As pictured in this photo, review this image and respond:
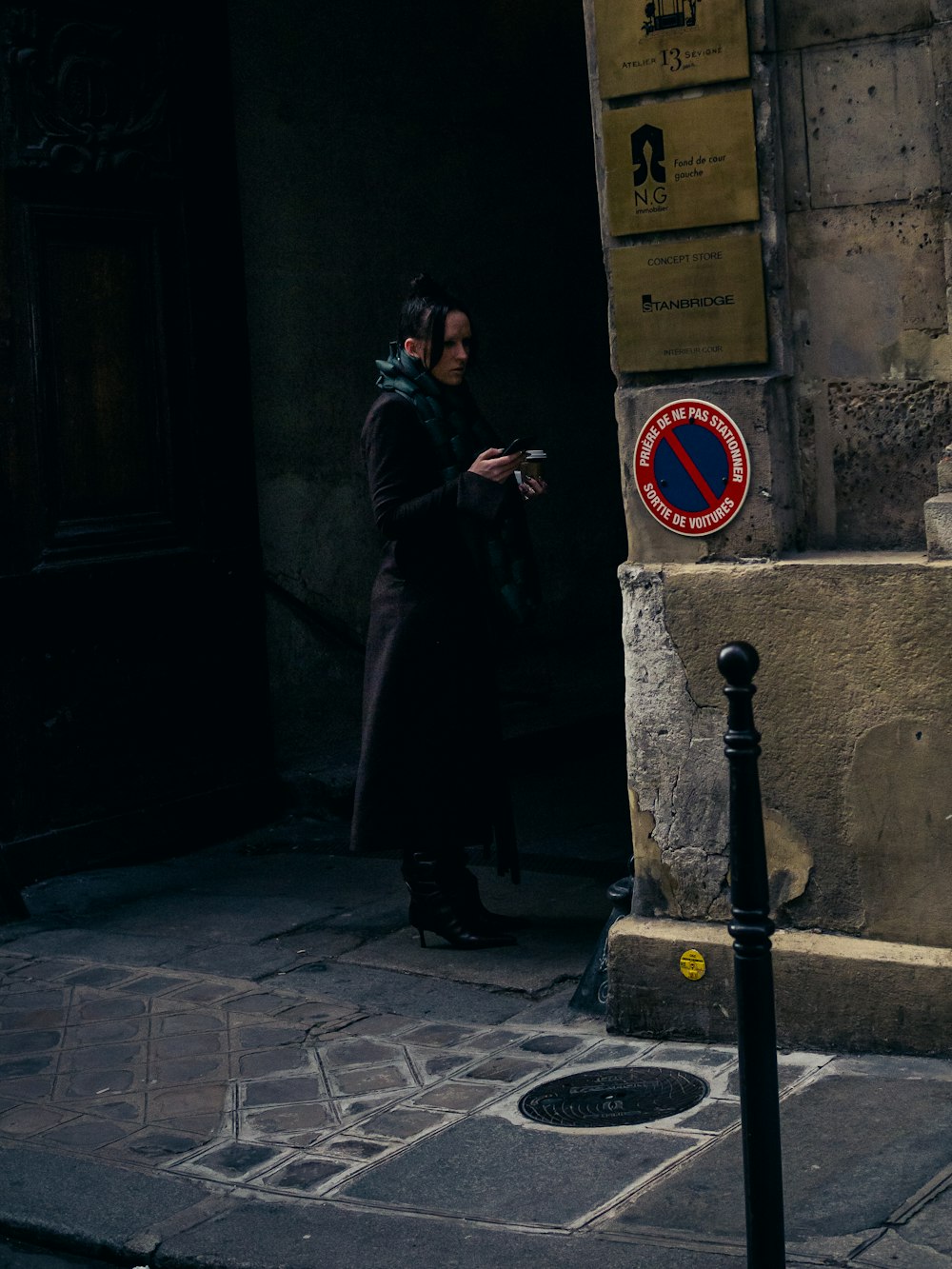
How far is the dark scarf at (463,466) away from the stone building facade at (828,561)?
2.86 ft

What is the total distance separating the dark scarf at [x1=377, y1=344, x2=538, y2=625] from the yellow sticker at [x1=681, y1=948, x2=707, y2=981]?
1.32 metres

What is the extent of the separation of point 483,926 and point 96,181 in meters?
3.23

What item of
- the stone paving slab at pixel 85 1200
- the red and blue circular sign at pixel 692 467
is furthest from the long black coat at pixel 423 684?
the stone paving slab at pixel 85 1200

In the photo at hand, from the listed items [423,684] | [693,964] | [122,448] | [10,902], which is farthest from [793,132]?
[10,902]

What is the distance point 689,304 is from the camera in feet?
16.0

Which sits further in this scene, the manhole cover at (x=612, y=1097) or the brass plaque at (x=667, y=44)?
the brass plaque at (x=667, y=44)

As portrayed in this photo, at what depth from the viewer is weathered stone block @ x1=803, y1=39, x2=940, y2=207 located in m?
4.61

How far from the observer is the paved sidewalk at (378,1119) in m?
3.86

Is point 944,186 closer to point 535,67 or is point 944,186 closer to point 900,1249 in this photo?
point 900,1249

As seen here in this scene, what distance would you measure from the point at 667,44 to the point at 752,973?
8.45 ft

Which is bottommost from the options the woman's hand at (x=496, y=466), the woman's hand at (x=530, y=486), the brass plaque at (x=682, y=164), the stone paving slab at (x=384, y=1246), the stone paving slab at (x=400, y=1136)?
the stone paving slab at (x=384, y=1246)

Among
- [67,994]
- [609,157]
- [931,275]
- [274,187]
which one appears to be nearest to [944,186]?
[931,275]

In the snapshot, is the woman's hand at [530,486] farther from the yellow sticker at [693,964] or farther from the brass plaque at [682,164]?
the yellow sticker at [693,964]

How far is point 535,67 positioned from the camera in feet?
32.7
